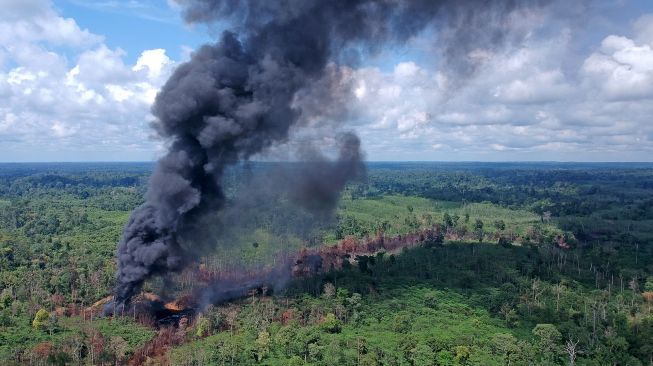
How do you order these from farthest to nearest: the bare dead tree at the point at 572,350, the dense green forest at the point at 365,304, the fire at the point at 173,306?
the fire at the point at 173,306, the dense green forest at the point at 365,304, the bare dead tree at the point at 572,350

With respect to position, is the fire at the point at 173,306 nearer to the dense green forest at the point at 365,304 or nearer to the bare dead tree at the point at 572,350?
the dense green forest at the point at 365,304

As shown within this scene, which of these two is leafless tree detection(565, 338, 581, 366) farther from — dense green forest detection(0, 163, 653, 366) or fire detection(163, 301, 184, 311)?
fire detection(163, 301, 184, 311)

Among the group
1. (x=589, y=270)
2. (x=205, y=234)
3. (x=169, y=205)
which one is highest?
(x=169, y=205)

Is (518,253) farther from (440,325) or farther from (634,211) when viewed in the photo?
(634,211)

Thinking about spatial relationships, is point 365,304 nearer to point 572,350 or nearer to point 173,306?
point 572,350

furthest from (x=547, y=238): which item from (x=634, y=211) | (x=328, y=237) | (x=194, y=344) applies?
(x=194, y=344)

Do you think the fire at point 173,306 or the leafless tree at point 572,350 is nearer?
the leafless tree at point 572,350

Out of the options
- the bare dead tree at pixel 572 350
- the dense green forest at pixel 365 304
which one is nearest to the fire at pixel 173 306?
the dense green forest at pixel 365 304

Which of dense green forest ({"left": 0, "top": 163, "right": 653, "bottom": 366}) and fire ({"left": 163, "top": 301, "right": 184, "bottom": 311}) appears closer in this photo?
dense green forest ({"left": 0, "top": 163, "right": 653, "bottom": 366})

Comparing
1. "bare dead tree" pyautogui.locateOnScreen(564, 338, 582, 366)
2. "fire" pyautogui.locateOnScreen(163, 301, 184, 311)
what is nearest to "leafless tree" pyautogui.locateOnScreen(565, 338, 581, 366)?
"bare dead tree" pyautogui.locateOnScreen(564, 338, 582, 366)

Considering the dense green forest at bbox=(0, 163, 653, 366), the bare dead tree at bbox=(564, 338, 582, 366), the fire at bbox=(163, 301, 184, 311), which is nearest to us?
the bare dead tree at bbox=(564, 338, 582, 366)

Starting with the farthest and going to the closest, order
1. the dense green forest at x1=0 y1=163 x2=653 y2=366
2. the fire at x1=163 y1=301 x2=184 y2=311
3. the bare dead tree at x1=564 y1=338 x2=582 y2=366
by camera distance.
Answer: the fire at x1=163 y1=301 x2=184 y2=311 < the dense green forest at x1=0 y1=163 x2=653 y2=366 < the bare dead tree at x1=564 y1=338 x2=582 y2=366
